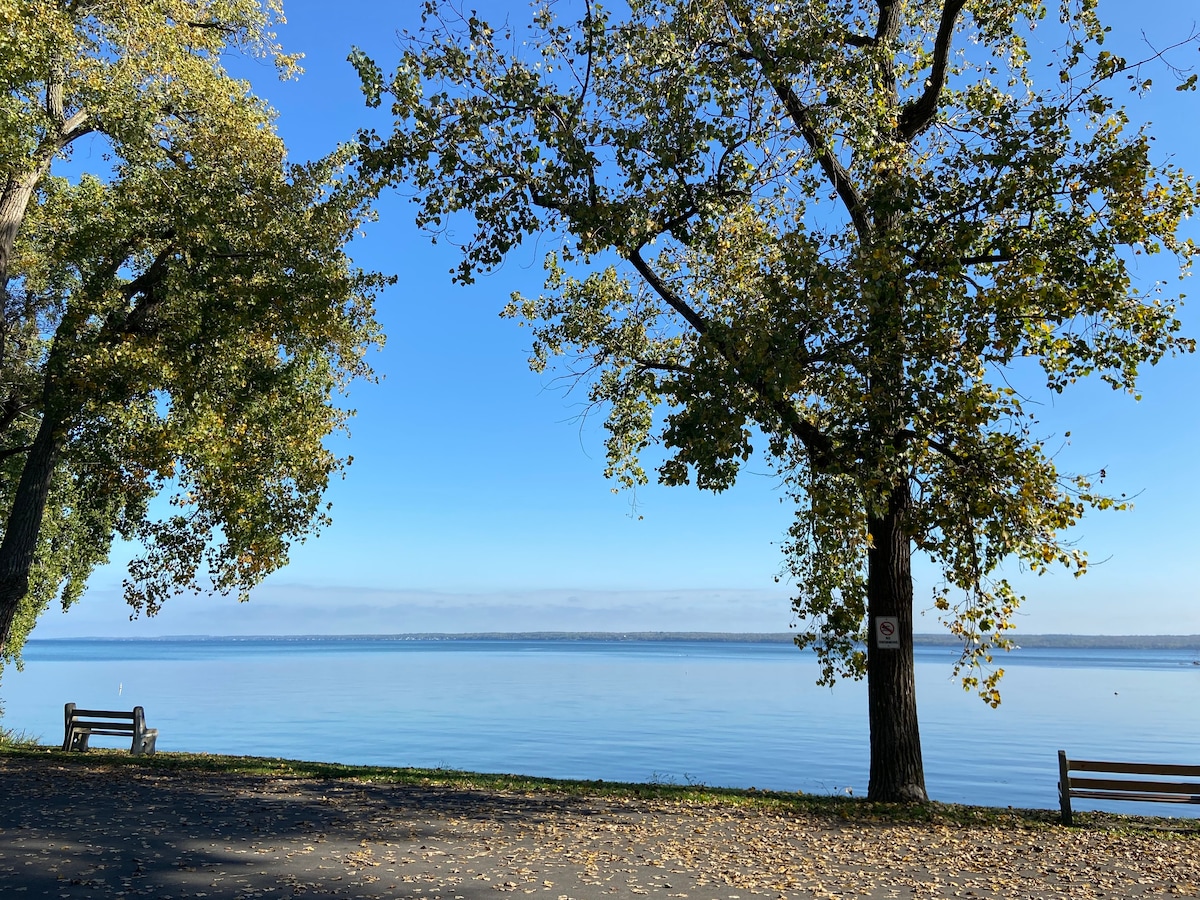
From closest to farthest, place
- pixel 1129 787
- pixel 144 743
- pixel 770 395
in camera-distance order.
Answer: pixel 770 395 < pixel 1129 787 < pixel 144 743

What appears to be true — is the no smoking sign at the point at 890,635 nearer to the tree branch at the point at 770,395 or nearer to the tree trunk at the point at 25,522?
the tree branch at the point at 770,395

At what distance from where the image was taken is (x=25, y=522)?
15.0 m

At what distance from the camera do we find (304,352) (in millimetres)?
17125

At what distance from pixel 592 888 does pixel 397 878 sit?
1831 mm

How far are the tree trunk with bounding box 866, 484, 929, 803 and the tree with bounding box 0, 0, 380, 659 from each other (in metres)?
10.3

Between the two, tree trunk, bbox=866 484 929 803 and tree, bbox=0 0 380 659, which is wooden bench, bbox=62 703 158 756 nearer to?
tree, bbox=0 0 380 659

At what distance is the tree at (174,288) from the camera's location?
14.7 meters

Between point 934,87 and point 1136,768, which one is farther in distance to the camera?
point 934,87

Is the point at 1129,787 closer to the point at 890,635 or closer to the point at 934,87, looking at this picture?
the point at 890,635

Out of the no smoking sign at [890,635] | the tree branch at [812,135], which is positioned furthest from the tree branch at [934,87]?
the no smoking sign at [890,635]

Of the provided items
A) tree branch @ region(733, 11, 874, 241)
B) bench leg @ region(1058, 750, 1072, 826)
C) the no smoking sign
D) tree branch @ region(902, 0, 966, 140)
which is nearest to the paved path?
bench leg @ region(1058, 750, 1072, 826)

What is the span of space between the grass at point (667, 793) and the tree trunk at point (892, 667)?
418 millimetres

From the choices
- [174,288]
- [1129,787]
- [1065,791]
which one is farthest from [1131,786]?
[174,288]

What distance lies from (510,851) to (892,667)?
21.4 ft
